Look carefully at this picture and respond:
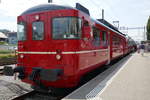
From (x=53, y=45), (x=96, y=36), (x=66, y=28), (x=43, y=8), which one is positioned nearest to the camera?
(x=66, y=28)

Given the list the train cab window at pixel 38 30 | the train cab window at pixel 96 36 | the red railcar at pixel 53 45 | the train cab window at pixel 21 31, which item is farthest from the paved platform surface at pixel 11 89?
the train cab window at pixel 96 36

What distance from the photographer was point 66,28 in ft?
20.2

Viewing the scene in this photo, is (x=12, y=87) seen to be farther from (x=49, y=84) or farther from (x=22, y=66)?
(x=49, y=84)

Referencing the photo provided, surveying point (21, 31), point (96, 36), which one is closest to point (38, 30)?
point (21, 31)

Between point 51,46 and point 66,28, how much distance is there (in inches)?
30.6

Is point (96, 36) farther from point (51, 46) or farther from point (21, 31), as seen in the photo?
point (21, 31)

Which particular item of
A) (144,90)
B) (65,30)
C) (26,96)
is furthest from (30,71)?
(144,90)

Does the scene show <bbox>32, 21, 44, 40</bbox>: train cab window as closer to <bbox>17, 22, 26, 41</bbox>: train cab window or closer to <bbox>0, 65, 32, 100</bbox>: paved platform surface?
<bbox>17, 22, 26, 41</bbox>: train cab window

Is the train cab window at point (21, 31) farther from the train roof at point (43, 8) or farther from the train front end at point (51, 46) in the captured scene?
the train roof at point (43, 8)

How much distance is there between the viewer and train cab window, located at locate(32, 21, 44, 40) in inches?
258

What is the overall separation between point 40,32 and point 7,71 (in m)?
2.05

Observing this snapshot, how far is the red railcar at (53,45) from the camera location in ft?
20.0

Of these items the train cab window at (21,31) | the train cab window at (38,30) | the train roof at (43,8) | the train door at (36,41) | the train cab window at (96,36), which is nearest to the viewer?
the train roof at (43,8)

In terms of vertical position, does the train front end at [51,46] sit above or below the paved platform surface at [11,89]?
above
